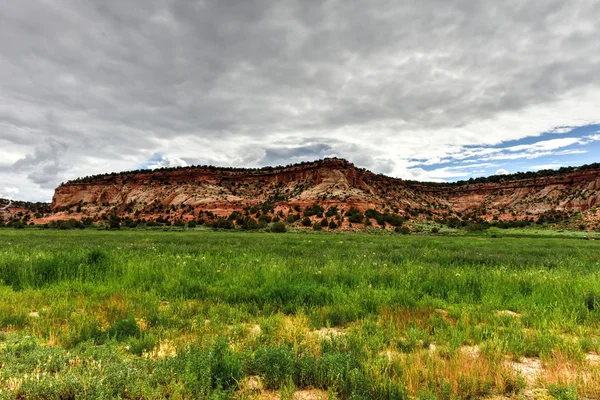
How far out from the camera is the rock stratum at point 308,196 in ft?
249

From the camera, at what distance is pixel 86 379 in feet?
10.4

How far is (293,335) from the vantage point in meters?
4.76

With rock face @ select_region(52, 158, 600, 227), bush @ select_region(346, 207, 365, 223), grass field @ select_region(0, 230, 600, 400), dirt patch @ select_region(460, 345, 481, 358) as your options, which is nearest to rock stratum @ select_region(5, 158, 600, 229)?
rock face @ select_region(52, 158, 600, 227)

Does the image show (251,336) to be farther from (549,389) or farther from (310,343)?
(549,389)

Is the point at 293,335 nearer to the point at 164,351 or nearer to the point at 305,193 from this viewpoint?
the point at 164,351

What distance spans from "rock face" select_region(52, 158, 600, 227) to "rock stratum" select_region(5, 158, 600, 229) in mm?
296

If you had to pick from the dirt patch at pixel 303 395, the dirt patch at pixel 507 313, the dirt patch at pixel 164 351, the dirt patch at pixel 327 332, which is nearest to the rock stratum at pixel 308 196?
the dirt patch at pixel 507 313

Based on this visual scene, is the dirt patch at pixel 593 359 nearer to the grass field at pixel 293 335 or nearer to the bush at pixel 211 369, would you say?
the grass field at pixel 293 335

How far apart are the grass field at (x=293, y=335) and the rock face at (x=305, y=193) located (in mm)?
63517

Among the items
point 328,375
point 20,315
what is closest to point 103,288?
point 20,315

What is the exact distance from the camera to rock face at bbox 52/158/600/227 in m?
80.2

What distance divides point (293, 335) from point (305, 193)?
77745mm

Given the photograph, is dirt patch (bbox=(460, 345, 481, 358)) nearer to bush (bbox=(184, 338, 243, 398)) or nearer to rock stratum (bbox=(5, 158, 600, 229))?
bush (bbox=(184, 338, 243, 398))

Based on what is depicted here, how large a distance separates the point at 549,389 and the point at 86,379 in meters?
5.23
